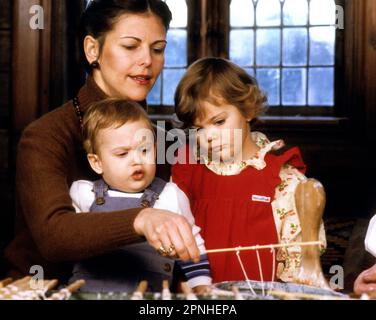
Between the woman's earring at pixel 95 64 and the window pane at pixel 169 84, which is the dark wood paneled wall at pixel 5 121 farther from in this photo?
the woman's earring at pixel 95 64

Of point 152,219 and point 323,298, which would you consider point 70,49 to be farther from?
point 323,298

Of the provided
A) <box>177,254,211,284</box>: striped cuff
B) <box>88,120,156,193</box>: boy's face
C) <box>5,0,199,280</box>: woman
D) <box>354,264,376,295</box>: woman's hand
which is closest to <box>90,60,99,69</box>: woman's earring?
<box>5,0,199,280</box>: woman

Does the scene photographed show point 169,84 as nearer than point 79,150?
No

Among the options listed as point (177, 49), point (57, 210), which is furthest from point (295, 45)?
point (57, 210)

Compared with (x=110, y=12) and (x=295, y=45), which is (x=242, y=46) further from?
(x=110, y=12)

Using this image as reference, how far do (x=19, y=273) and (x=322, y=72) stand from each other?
3.02 metres

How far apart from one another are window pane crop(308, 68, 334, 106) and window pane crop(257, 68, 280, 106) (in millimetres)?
226

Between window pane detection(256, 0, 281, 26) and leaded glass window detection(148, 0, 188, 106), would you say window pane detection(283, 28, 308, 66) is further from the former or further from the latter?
leaded glass window detection(148, 0, 188, 106)

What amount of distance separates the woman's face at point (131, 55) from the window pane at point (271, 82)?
2552 millimetres

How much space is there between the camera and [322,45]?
4707 millimetres

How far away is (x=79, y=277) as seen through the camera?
198cm

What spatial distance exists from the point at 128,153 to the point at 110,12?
55cm
